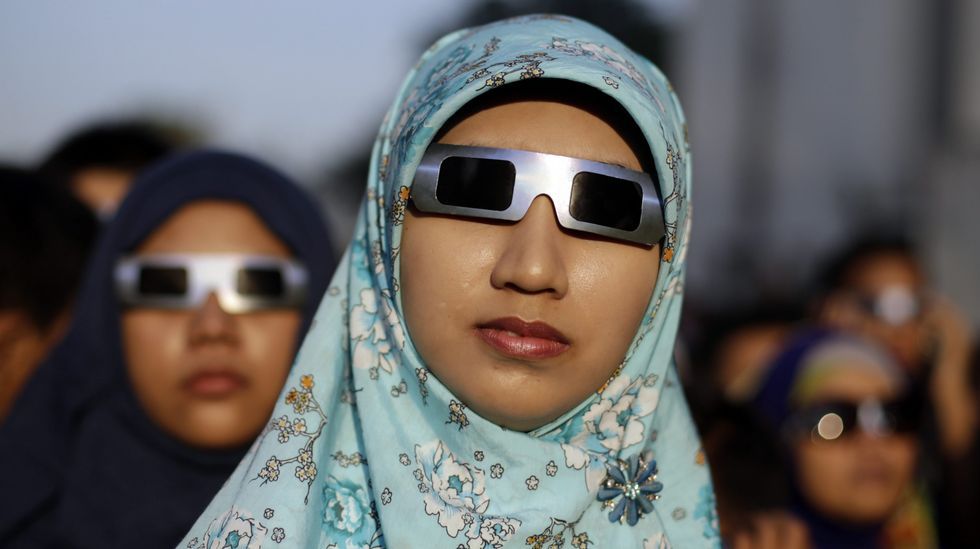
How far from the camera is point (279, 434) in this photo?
223cm

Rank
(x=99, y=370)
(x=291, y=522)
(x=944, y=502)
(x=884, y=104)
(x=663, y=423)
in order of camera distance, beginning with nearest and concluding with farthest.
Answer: (x=291, y=522) < (x=663, y=423) < (x=99, y=370) < (x=944, y=502) < (x=884, y=104)

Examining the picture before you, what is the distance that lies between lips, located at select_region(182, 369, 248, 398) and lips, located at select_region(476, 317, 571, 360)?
116cm

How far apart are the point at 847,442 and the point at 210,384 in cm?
219

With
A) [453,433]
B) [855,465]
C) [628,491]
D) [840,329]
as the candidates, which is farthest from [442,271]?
[840,329]

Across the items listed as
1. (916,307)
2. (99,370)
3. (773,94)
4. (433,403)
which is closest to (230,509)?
(433,403)

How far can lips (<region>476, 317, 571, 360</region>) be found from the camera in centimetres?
209

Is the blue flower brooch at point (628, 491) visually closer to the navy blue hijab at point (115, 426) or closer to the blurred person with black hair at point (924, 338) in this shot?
the navy blue hijab at point (115, 426)

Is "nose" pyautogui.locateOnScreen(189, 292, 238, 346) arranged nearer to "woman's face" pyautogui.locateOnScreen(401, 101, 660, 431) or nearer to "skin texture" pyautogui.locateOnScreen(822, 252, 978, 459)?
"woman's face" pyautogui.locateOnScreen(401, 101, 660, 431)

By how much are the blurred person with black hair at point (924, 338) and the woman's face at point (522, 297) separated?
11.2 feet

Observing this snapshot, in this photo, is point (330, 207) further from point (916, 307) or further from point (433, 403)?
point (433, 403)

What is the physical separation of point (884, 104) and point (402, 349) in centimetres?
1554

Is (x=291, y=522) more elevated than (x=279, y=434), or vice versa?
(x=279, y=434)

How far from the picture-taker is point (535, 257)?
204 centimetres

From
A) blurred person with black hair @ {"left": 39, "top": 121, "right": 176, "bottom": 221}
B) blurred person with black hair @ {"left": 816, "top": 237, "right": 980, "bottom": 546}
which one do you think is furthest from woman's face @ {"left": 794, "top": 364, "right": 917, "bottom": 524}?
blurred person with black hair @ {"left": 39, "top": 121, "right": 176, "bottom": 221}
